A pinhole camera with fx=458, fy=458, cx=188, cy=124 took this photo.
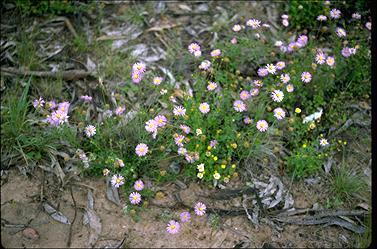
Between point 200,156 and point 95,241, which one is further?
point 200,156

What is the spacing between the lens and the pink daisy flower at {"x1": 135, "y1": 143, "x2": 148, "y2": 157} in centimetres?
329

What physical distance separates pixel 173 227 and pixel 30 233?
0.96m

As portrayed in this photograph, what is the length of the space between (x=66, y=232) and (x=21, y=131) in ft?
2.99

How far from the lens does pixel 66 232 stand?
3.12m

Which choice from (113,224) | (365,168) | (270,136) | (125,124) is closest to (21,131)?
(125,124)

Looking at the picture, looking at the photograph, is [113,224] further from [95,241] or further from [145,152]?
[145,152]

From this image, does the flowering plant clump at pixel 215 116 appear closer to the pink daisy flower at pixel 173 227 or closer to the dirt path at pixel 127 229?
the pink daisy flower at pixel 173 227

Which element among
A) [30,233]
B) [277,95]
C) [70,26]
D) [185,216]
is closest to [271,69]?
[277,95]

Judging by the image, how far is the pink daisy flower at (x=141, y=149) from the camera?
329cm

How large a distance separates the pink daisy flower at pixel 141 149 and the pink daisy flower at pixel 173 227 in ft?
1.73

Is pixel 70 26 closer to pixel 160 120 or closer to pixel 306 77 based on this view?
pixel 160 120

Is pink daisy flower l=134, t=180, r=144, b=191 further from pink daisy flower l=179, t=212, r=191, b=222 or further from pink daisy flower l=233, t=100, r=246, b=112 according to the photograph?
pink daisy flower l=233, t=100, r=246, b=112

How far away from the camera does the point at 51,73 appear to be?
402 centimetres

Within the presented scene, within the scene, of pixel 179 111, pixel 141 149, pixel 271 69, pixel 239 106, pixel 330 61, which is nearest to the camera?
pixel 141 149
